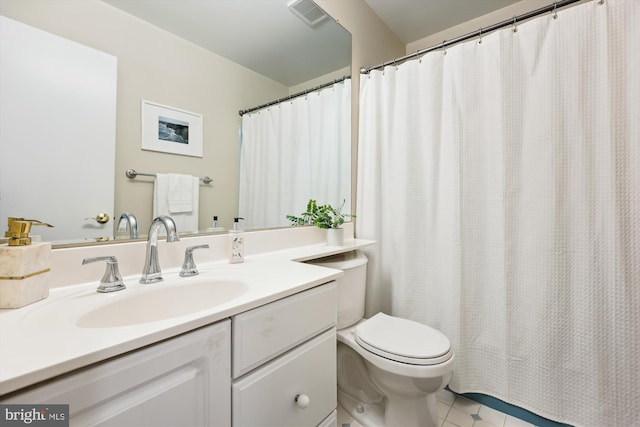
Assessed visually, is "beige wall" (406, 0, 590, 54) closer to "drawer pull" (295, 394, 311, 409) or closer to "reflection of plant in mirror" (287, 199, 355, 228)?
"reflection of plant in mirror" (287, 199, 355, 228)

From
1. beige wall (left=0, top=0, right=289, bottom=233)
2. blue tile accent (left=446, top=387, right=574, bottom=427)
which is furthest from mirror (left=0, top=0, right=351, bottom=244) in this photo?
blue tile accent (left=446, top=387, right=574, bottom=427)

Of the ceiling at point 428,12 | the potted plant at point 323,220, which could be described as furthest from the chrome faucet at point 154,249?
the ceiling at point 428,12

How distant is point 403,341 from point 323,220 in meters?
0.71

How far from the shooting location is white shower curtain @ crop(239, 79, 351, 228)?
1255 mm

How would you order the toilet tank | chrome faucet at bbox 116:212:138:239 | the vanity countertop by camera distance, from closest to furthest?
the vanity countertop → chrome faucet at bbox 116:212:138:239 → the toilet tank

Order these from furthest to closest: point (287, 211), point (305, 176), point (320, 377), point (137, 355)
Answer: point (305, 176) → point (287, 211) → point (320, 377) → point (137, 355)

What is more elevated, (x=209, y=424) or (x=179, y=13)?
(x=179, y=13)

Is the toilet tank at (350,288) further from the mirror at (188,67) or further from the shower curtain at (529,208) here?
the mirror at (188,67)

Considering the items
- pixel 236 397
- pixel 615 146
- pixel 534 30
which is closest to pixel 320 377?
pixel 236 397

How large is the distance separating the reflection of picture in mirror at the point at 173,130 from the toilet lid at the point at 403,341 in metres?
1.10

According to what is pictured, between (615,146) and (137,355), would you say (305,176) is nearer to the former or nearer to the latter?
(137,355)

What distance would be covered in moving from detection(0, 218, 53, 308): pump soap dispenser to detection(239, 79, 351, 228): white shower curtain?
0.66 m

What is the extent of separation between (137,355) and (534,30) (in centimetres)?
188

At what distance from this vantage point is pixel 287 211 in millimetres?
1434
